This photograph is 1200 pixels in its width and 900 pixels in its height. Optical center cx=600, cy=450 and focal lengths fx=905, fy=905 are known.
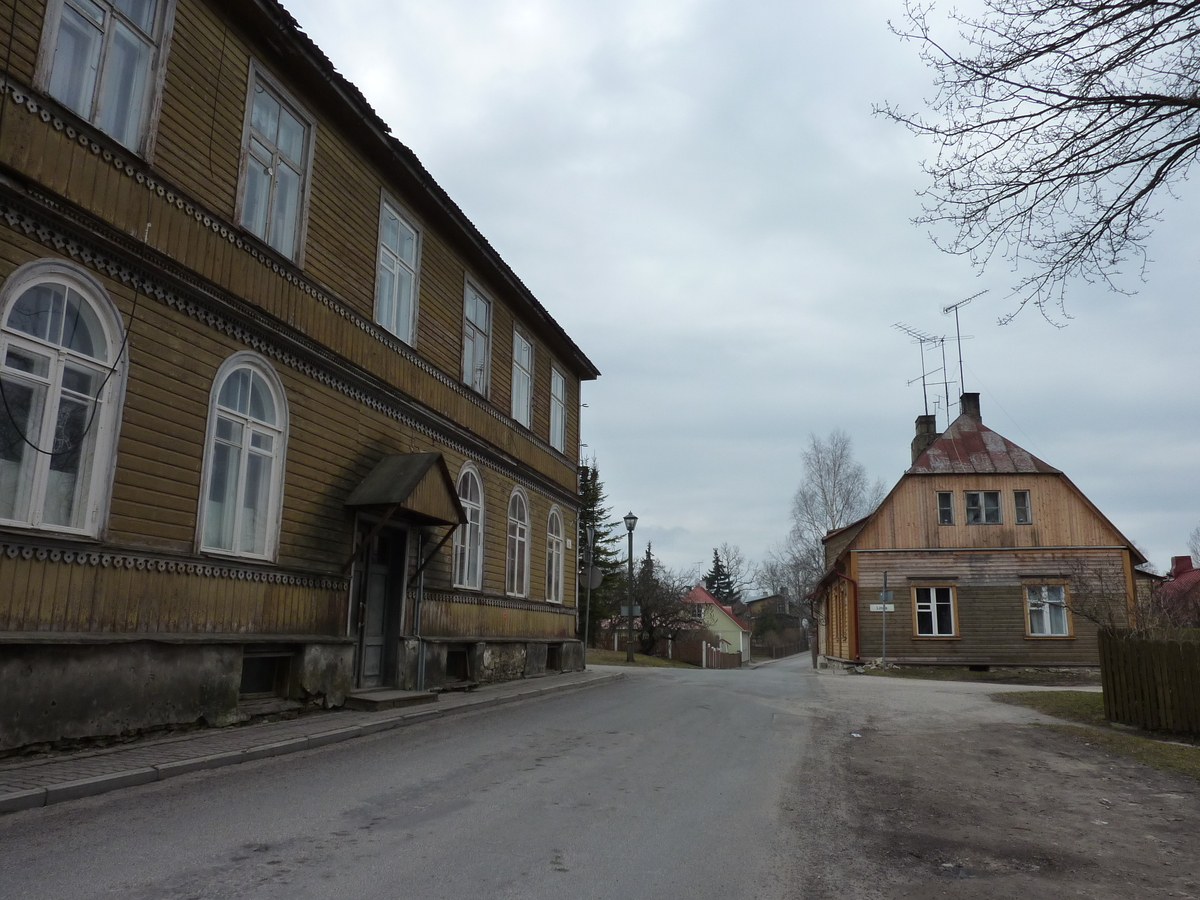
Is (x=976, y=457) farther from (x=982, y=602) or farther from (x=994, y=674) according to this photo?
(x=994, y=674)

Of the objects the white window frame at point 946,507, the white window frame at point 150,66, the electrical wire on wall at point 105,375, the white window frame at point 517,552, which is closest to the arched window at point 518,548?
the white window frame at point 517,552

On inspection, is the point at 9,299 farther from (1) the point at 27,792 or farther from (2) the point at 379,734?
(2) the point at 379,734

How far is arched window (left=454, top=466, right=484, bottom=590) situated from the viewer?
16.6m

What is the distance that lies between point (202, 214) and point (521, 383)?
435 inches

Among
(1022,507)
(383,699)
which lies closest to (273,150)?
(383,699)

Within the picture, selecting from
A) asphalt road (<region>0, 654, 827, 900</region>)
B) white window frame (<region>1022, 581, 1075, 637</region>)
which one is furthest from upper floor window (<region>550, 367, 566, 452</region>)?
white window frame (<region>1022, 581, 1075, 637</region>)

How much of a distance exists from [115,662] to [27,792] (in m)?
2.22

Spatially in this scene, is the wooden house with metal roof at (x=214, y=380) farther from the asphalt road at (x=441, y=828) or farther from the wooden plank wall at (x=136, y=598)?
the asphalt road at (x=441, y=828)

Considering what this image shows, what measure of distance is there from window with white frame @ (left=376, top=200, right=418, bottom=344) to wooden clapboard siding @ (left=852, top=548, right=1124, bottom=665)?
21.1 m

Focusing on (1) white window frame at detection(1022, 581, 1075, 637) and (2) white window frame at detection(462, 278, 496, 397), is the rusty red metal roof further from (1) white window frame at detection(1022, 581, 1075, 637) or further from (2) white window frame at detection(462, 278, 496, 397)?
(2) white window frame at detection(462, 278, 496, 397)

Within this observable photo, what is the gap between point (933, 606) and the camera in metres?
30.5

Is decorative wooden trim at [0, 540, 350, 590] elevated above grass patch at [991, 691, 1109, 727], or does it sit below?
above

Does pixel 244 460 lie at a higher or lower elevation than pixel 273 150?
lower

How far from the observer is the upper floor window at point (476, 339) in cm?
1732
